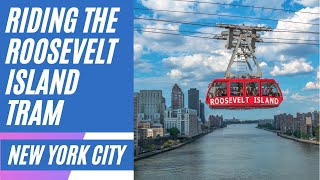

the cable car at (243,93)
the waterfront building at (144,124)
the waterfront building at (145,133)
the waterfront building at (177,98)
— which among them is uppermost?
the waterfront building at (177,98)

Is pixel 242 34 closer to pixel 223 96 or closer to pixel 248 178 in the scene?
pixel 223 96

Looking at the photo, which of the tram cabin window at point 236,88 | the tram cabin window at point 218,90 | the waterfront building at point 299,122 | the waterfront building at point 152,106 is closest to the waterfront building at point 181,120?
the waterfront building at point 152,106

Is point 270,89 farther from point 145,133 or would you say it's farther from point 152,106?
point 152,106

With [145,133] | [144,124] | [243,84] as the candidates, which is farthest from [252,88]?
[144,124]

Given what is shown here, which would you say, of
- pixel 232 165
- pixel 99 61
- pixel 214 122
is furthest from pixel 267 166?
pixel 214 122

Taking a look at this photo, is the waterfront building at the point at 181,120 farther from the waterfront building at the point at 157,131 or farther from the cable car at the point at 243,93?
the cable car at the point at 243,93
